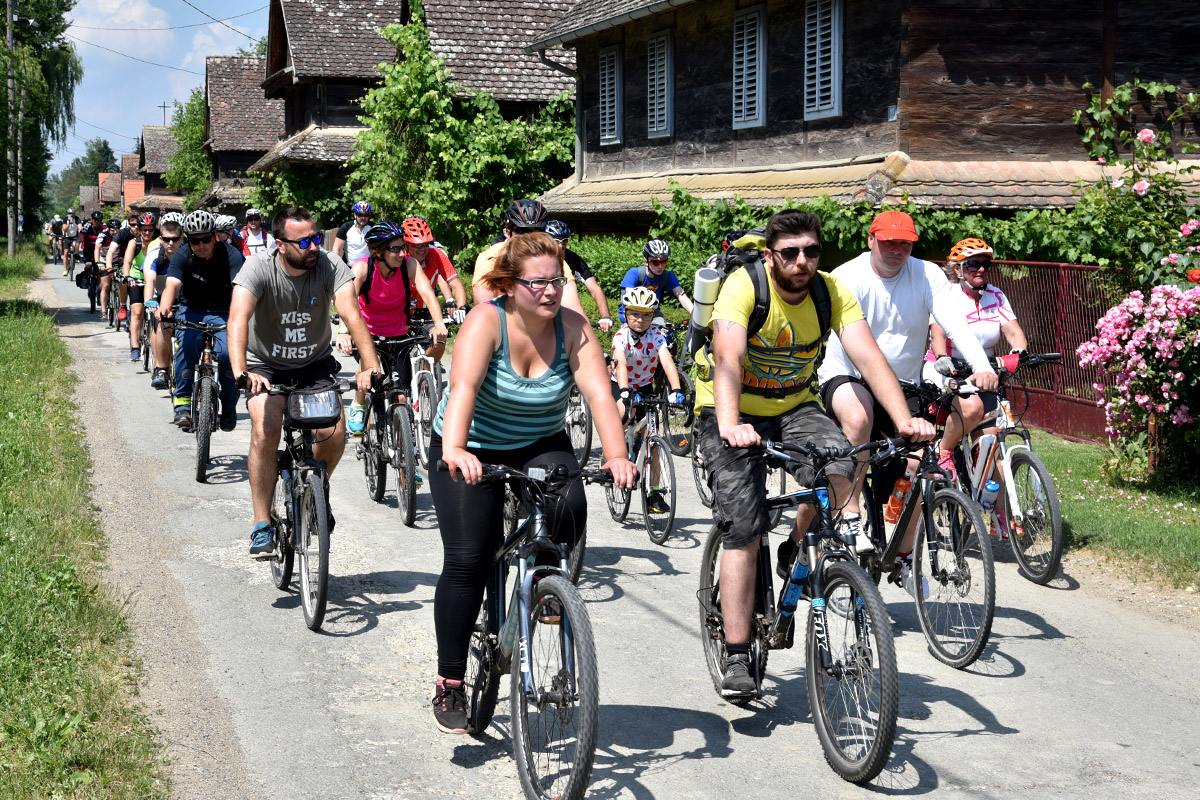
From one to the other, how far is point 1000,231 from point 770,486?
5.63m

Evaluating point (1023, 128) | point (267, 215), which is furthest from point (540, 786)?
point (267, 215)

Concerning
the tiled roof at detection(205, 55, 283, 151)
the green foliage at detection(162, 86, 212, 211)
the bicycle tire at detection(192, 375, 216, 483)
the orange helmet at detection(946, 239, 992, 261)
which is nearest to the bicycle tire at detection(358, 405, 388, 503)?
the bicycle tire at detection(192, 375, 216, 483)

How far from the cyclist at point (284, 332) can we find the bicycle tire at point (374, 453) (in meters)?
2.03

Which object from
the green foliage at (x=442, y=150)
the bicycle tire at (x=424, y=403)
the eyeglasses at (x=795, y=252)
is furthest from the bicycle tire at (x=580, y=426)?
the green foliage at (x=442, y=150)

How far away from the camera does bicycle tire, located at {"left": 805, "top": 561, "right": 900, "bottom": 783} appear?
4.30 meters

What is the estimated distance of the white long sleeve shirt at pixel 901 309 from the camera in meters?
6.61

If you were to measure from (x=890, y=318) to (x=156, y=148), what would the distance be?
95574 millimetres

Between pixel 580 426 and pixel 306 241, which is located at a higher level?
pixel 306 241

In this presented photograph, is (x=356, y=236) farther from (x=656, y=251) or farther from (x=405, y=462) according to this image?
(x=405, y=462)

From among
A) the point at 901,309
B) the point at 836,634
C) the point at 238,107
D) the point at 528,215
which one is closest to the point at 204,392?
the point at 528,215

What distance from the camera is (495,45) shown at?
105 feet

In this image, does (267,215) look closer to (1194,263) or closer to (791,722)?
(1194,263)

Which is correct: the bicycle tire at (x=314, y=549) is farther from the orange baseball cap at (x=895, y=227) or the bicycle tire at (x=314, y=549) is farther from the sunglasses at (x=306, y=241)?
the orange baseball cap at (x=895, y=227)

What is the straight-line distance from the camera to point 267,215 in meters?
41.8
